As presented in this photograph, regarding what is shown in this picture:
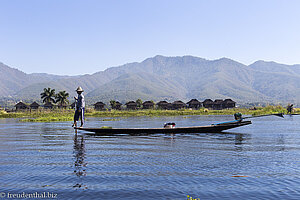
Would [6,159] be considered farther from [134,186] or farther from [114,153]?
[134,186]

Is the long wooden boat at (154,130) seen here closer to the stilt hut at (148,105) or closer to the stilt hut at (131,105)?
the stilt hut at (131,105)

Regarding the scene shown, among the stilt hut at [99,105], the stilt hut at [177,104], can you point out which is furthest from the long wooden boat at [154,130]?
the stilt hut at [99,105]

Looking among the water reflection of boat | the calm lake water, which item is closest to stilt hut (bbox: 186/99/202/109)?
the calm lake water

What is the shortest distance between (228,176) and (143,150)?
24.6 feet

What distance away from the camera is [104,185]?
1031 centimetres

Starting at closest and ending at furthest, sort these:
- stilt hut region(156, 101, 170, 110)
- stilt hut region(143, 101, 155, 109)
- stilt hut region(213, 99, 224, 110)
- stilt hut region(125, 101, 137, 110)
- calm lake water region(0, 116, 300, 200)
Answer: calm lake water region(0, 116, 300, 200), stilt hut region(125, 101, 137, 110), stilt hut region(213, 99, 224, 110), stilt hut region(143, 101, 155, 109), stilt hut region(156, 101, 170, 110)

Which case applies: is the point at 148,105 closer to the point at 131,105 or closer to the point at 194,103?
the point at 131,105

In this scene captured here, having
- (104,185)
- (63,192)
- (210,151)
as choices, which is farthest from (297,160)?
(63,192)

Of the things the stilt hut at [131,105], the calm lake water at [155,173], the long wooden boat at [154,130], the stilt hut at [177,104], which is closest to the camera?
the calm lake water at [155,173]

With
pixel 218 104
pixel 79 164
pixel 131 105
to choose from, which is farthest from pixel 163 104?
pixel 79 164

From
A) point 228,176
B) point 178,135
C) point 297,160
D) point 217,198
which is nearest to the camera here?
point 217,198

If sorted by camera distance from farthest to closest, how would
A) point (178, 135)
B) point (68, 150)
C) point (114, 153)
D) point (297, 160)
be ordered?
1. point (178, 135)
2. point (68, 150)
3. point (114, 153)
4. point (297, 160)

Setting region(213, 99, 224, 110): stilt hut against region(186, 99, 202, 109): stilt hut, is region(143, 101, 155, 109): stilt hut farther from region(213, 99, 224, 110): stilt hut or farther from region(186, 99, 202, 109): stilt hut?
region(213, 99, 224, 110): stilt hut

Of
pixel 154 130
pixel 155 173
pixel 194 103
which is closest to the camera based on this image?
pixel 155 173
